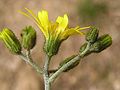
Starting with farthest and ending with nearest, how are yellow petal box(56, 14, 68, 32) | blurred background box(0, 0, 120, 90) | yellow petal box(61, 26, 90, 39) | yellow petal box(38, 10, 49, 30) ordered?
blurred background box(0, 0, 120, 90) < yellow petal box(56, 14, 68, 32) < yellow petal box(38, 10, 49, 30) < yellow petal box(61, 26, 90, 39)

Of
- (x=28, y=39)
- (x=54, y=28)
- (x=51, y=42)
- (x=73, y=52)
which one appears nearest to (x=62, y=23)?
(x=54, y=28)

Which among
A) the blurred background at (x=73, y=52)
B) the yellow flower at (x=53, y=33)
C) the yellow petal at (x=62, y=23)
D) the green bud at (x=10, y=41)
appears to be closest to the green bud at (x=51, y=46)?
the yellow flower at (x=53, y=33)

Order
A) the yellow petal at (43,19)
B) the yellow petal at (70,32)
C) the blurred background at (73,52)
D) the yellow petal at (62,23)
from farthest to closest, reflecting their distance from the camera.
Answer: the blurred background at (73,52)
the yellow petal at (62,23)
the yellow petal at (43,19)
the yellow petal at (70,32)

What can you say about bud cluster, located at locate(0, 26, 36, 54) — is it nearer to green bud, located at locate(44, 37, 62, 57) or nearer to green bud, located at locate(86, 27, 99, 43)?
green bud, located at locate(44, 37, 62, 57)

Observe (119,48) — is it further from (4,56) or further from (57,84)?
(4,56)

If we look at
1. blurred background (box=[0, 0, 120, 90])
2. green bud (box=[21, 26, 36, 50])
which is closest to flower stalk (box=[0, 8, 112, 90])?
green bud (box=[21, 26, 36, 50])

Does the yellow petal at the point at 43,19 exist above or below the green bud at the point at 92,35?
above

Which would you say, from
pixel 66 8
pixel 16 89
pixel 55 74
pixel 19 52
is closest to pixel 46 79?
pixel 55 74

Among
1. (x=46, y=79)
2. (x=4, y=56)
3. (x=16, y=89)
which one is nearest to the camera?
(x=46, y=79)

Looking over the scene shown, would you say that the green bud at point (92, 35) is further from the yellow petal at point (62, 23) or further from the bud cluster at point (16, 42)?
the bud cluster at point (16, 42)
